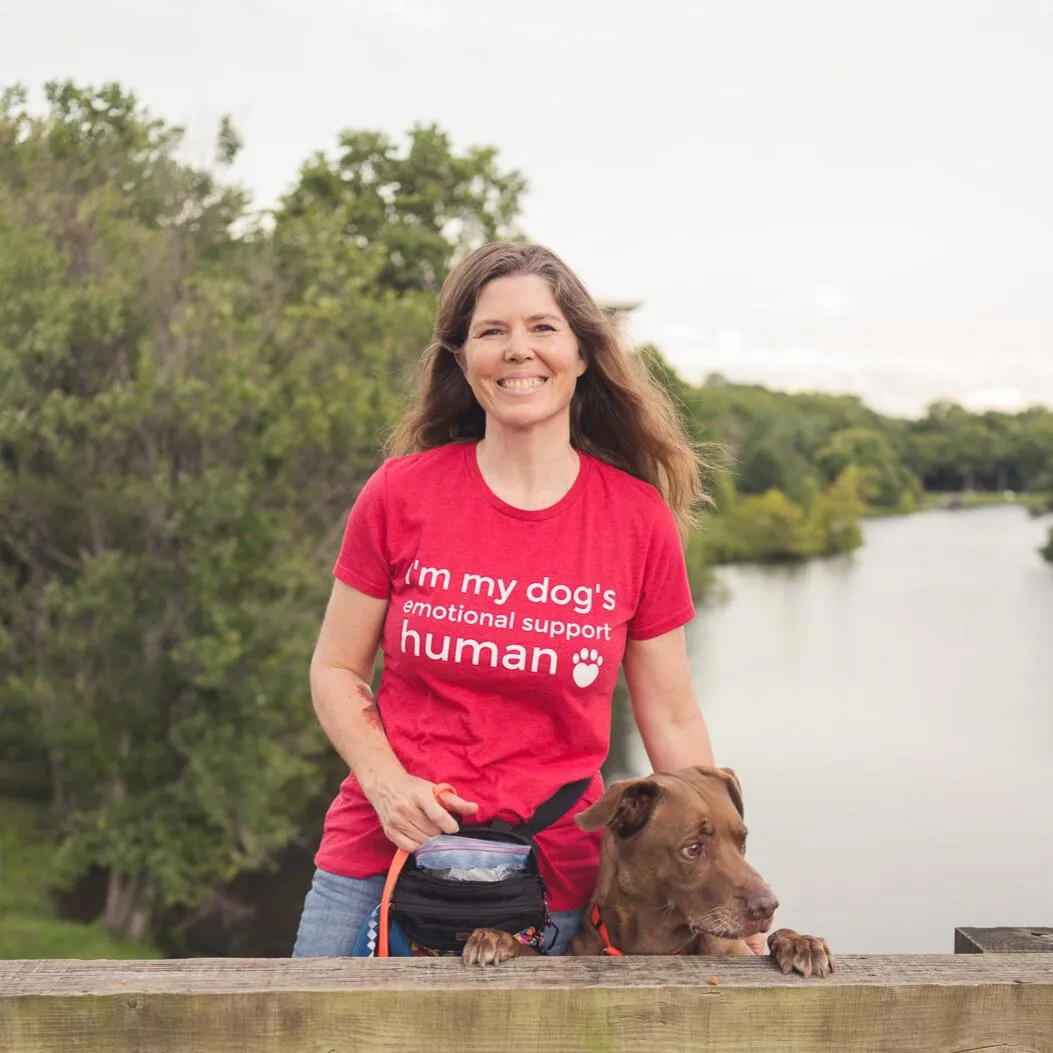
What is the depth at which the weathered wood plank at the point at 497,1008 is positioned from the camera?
1918 millimetres

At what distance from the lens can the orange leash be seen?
2600mm

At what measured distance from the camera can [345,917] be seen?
2.87 metres

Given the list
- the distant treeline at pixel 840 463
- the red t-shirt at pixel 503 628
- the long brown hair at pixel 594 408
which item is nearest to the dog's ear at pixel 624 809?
the red t-shirt at pixel 503 628

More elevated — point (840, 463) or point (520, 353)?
point (840, 463)

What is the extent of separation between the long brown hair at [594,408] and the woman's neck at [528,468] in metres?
0.23

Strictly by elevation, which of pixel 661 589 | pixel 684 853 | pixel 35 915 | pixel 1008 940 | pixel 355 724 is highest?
pixel 661 589

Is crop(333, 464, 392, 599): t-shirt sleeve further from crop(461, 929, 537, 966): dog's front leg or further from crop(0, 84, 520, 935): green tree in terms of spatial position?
crop(0, 84, 520, 935): green tree

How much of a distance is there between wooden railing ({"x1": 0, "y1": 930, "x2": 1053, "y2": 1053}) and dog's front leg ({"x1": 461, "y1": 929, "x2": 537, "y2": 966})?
13cm

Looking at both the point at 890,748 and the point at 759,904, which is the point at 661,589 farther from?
the point at 890,748

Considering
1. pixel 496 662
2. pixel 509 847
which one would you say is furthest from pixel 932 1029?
pixel 496 662

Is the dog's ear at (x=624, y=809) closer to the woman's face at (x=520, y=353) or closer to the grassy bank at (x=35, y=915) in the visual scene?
the woman's face at (x=520, y=353)

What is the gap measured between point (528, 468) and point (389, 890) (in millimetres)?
979

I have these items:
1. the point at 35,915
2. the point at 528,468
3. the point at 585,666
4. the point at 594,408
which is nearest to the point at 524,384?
the point at 528,468

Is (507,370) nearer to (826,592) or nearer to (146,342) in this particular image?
(146,342)
